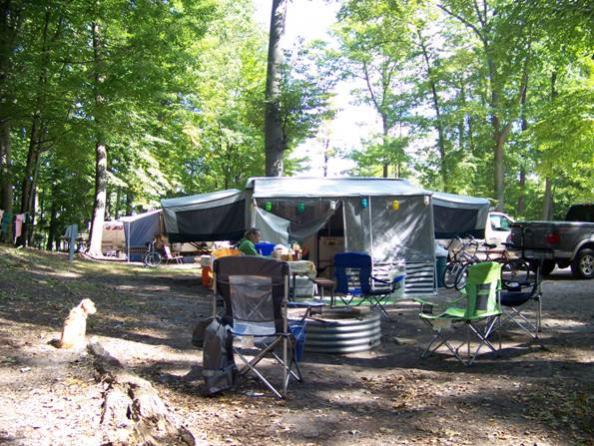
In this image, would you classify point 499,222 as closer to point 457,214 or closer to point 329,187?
point 457,214

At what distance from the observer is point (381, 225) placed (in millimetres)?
11086

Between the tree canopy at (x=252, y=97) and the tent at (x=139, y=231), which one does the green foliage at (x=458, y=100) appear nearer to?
the tree canopy at (x=252, y=97)

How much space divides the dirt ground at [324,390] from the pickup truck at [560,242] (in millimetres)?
4992

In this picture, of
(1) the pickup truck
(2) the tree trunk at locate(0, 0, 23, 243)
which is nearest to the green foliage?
(1) the pickup truck

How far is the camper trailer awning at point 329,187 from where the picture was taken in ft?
35.1

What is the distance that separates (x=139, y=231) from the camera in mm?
22094

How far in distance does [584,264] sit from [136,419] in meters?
11.8

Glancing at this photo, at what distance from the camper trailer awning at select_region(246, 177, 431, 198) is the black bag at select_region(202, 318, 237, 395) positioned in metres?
6.14

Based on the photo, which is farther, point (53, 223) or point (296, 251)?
point (53, 223)

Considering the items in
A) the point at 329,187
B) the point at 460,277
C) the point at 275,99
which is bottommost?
the point at 460,277

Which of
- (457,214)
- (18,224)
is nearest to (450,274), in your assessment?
(457,214)

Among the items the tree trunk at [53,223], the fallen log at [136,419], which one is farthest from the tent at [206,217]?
the tree trunk at [53,223]

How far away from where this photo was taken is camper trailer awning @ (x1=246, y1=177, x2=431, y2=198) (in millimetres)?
10695

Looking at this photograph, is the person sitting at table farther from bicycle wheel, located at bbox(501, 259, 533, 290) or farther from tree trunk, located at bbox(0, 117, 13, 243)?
tree trunk, located at bbox(0, 117, 13, 243)
